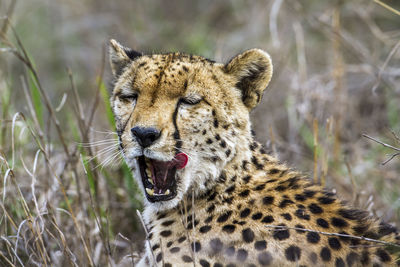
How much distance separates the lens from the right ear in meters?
3.40

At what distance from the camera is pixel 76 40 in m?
8.80

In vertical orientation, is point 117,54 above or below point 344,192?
above

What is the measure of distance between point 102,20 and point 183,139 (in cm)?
651

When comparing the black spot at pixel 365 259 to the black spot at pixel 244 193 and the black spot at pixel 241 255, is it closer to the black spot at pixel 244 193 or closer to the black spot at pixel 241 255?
the black spot at pixel 241 255

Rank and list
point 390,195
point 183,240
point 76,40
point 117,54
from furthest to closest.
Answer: point 76,40
point 390,195
point 117,54
point 183,240

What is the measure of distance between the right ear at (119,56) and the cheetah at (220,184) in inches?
6.8

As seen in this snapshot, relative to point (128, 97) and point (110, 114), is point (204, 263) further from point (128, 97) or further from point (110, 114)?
point (110, 114)

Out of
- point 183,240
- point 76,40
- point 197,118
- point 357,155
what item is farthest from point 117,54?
point 76,40

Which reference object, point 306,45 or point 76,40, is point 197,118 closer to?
point 306,45

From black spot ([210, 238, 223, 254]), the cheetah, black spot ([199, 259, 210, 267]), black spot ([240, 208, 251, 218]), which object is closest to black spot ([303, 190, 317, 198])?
the cheetah

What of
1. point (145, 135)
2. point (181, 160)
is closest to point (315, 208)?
point (181, 160)

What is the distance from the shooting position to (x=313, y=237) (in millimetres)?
2615

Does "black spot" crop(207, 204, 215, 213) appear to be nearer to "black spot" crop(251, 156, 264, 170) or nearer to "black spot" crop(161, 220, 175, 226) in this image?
"black spot" crop(161, 220, 175, 226)

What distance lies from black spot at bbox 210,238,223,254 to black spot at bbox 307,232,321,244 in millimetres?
441
